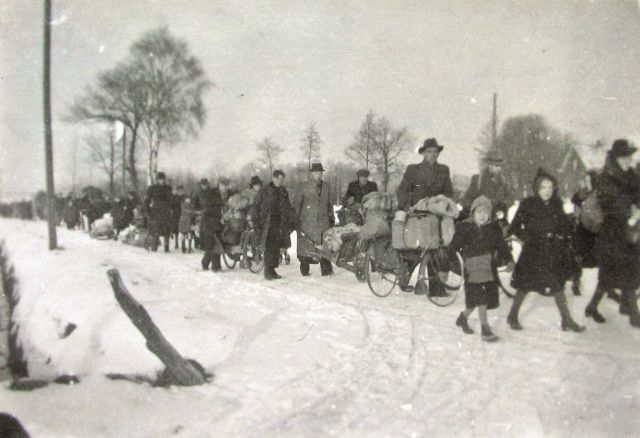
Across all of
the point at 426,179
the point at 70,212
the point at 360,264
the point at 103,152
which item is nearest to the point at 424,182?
the point at 426,179

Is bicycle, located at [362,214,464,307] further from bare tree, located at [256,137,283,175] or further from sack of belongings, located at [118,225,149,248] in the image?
sack of belongings, located at [118,225,149,248]

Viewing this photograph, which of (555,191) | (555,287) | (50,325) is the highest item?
(555,191)

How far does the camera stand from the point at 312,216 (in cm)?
798

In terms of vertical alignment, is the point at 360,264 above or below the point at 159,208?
below

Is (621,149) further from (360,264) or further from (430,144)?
(360,264)

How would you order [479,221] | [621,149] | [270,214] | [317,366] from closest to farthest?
1. [317,366]
2. [621,149]
3. [479,221]
4. [270,214]

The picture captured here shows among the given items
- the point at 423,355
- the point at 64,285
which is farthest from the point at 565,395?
the point at 64,285

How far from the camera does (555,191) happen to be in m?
4.38

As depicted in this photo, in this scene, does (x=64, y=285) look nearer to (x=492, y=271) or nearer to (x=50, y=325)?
(x=50, y=325)

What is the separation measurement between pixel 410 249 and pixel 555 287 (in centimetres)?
181

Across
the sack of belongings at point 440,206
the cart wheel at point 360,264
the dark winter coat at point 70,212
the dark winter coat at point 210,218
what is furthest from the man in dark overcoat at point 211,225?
the sack of belongings at point 440,206

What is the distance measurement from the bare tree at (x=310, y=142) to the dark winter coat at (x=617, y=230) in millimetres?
3020

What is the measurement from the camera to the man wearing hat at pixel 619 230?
4.24 metres

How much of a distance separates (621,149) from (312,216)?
469 centimetres
